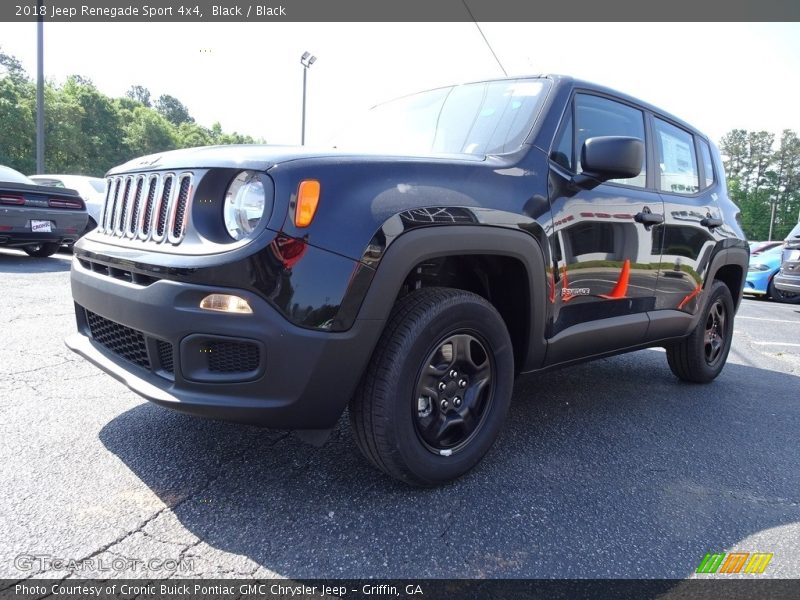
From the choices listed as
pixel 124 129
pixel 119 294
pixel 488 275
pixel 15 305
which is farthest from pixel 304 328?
pixel 124 129

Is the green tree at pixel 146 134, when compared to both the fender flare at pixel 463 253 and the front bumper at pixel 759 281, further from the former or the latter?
the fender flare at pixel 463 253

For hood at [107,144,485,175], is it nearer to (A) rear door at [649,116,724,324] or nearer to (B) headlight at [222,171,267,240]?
(B) headlight at [222,171,267,240]

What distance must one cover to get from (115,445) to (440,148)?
79.2 inches

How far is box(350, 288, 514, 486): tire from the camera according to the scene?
1968mm

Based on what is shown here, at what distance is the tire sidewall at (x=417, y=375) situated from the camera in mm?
1991

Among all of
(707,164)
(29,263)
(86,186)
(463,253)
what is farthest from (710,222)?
(86,186)

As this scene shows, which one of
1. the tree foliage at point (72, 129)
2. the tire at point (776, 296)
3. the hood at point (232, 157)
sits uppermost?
the tree foliage at point (72, 129)

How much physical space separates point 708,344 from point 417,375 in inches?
122

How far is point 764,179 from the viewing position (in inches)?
2569

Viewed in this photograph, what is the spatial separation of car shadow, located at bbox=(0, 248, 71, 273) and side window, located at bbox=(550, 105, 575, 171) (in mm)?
7217

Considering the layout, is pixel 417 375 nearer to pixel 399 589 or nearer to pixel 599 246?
pixel 399 589

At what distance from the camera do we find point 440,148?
270 cm

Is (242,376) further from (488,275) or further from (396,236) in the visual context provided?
(488,275)

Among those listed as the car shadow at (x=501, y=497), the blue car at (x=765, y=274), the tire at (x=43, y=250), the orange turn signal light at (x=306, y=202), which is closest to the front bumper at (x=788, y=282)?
the blue car at (x=765, y=274)
